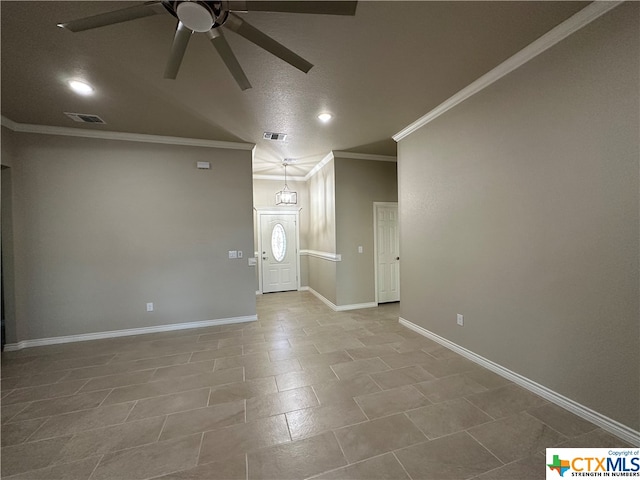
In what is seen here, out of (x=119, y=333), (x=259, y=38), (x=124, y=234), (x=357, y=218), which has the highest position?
(x=259, y=38)

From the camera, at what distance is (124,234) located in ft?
12.4

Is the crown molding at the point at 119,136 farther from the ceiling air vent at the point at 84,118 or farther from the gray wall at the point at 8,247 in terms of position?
the ceiling air vent at the point at 84,118

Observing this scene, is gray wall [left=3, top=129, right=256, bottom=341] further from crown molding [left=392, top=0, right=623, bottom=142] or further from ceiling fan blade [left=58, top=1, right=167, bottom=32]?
crown molding [left=392, top=0, right=623, bottom=142]

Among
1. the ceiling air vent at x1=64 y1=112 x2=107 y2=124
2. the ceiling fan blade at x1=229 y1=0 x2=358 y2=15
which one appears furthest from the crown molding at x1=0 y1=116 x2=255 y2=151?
the ceiling fan blade at x1=229 y1=0 x2=358 y2=15

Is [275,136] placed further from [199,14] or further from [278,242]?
[278,242]

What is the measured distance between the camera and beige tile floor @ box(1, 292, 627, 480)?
1547 mm

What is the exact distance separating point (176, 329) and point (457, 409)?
12.8ft

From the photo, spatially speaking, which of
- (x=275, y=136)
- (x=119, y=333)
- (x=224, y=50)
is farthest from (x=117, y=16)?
(x=119, y=333)

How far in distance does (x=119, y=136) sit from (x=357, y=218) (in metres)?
4.08

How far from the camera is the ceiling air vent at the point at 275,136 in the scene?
384cm

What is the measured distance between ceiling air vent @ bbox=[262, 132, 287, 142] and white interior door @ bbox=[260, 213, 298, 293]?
2832 millimetres

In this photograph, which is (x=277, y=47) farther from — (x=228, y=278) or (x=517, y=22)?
(x=228, y=278)

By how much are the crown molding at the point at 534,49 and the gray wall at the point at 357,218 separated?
1927mm

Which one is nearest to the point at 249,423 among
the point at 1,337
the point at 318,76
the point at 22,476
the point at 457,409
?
the point at 22,476
